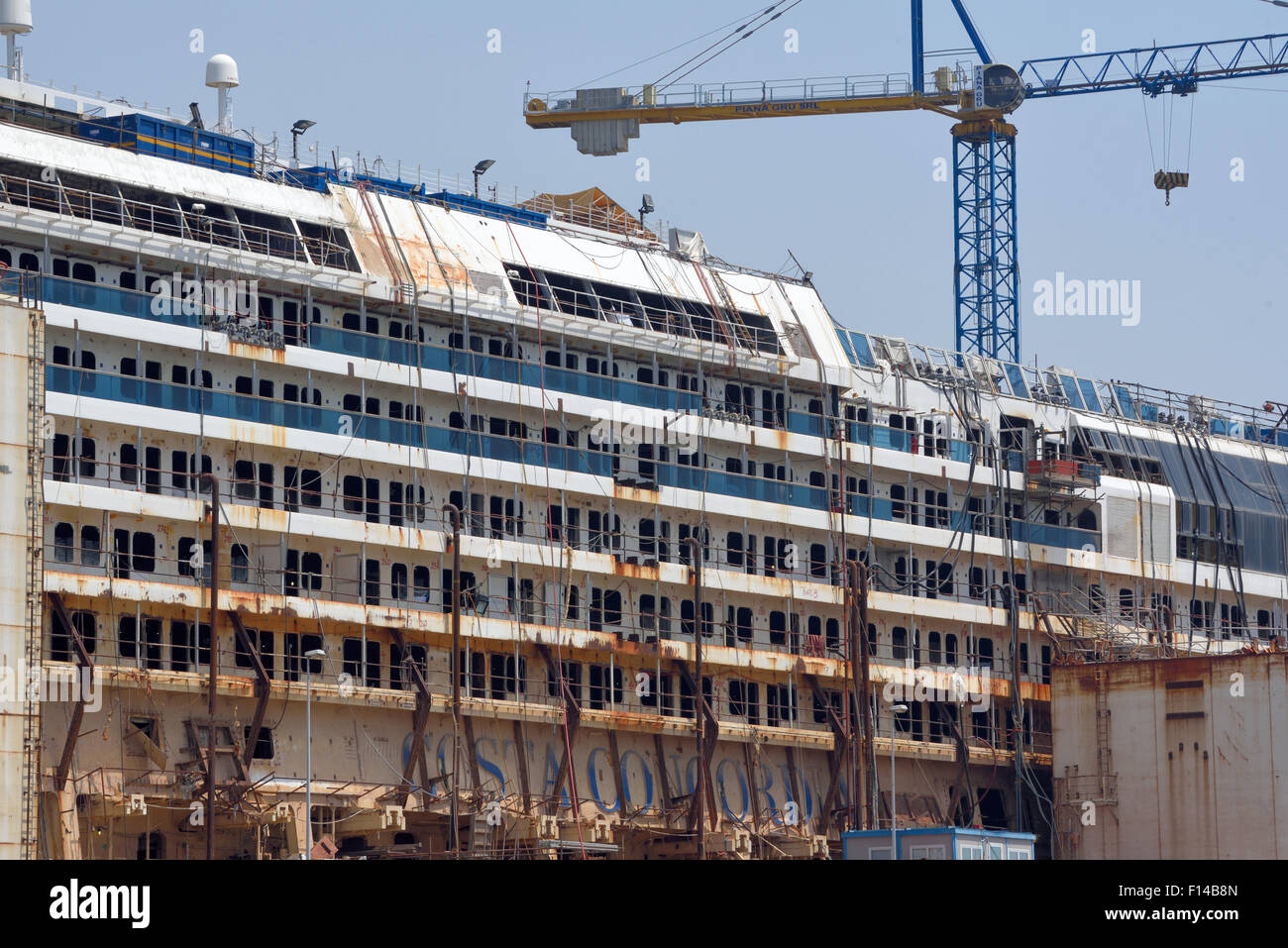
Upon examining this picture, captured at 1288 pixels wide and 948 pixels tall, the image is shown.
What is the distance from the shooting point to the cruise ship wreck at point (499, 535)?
59.8m

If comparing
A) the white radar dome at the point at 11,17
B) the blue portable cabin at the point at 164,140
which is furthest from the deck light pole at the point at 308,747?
the white radar dome at the point at 11,17

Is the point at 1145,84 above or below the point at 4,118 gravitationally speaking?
above

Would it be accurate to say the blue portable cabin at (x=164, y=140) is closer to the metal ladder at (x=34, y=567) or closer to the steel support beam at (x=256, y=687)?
the metal ladder at (x=34, y=567)

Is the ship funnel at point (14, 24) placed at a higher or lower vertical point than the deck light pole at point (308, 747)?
higher

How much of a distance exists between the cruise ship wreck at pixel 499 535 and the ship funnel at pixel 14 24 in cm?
210

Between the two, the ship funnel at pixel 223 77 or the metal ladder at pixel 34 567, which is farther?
the ship funnel at pixel 223 77

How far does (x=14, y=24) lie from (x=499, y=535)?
813 inches

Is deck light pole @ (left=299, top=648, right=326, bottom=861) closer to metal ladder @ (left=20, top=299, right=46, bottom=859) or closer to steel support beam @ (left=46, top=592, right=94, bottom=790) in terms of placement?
steel support beam @ (left=46, top=592, right=94, bottom=790)

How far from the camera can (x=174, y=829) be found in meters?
59.9

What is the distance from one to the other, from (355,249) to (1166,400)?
36752 mm

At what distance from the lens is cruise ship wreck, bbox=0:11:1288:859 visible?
2354 inches

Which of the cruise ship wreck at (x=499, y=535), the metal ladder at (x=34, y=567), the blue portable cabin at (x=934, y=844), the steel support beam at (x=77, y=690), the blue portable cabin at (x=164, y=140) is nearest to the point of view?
the metal ladder at (x=34, y=567)

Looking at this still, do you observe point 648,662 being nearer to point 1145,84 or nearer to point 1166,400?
point 1166,400
